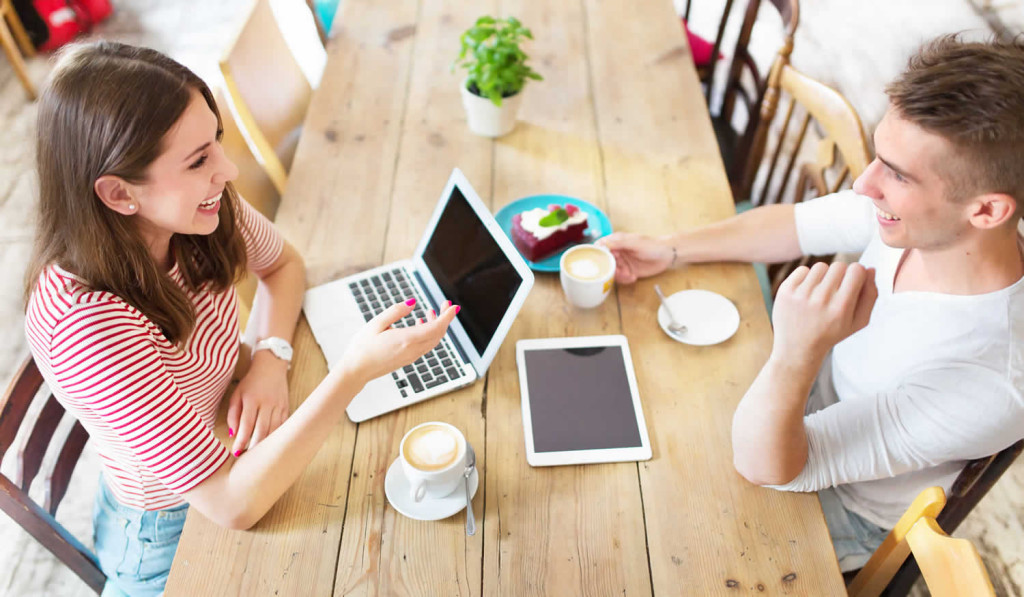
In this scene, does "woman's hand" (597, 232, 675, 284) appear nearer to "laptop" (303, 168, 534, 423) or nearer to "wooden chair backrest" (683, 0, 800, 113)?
"laptop" (303, 168, 534, 423)

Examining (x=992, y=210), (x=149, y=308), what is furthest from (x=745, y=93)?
(x=149, y=308)

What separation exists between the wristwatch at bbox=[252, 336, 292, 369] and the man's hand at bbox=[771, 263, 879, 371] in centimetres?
80

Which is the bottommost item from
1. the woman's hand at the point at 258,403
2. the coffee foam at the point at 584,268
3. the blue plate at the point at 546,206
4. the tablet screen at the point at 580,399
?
the tablet screen at the point at 580,399

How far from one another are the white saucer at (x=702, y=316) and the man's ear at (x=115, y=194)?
2.91ft

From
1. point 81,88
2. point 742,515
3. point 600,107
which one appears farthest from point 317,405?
point 600,107

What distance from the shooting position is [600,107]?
1.79 meters

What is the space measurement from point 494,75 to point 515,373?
2.37 ft

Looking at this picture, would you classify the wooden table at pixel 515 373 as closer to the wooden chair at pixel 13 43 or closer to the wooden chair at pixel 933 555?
the wooden chair at pixel 933 555

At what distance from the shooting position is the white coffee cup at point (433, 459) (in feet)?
3.31

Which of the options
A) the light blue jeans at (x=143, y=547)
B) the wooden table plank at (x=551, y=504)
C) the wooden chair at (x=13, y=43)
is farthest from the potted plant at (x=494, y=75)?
the wooden chair at (x=13, y=43)

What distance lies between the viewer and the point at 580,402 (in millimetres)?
1182

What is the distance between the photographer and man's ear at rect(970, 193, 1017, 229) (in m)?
0.95

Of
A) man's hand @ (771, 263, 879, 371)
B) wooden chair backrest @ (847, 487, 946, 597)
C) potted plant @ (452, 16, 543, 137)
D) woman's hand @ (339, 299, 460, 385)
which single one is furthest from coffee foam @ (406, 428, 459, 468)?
potted plant @ (452, 16, 543, 137)

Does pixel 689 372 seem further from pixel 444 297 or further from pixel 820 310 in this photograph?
pixel 444 297
